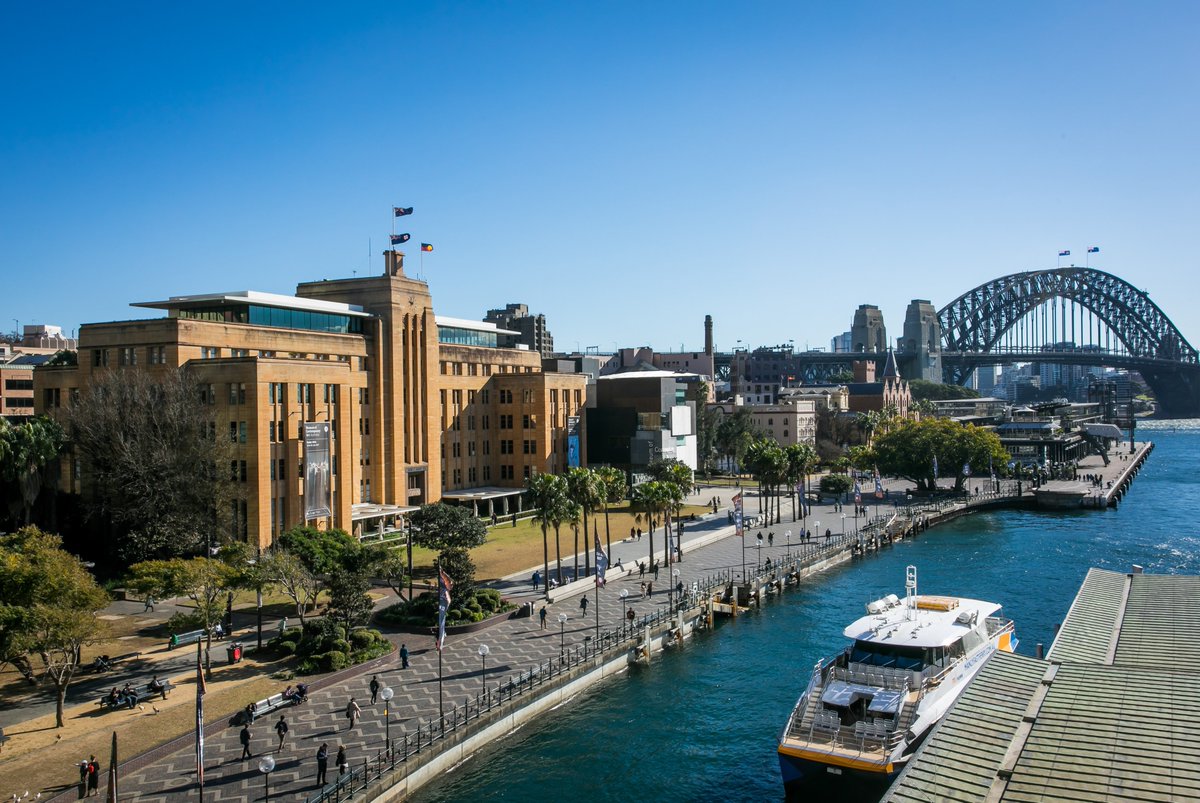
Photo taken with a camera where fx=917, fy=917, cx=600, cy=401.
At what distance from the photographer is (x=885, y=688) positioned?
4156 centimetres

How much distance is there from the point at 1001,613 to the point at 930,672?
25359mm

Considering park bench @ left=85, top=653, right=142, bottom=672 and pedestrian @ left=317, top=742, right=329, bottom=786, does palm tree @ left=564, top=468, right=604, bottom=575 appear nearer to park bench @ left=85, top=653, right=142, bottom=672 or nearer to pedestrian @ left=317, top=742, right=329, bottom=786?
park bench @ left=85, top=653, right=142, bottom=672

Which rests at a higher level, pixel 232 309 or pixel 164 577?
pixel 232 309

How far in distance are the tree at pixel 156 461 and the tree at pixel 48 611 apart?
22.1 m

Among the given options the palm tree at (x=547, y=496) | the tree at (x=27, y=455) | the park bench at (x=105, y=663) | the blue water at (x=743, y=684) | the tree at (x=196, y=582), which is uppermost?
the tree at (x=27, y=455)

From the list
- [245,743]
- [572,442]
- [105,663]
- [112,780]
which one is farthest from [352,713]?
[572,442]

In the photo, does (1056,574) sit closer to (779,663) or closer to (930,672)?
(779,663)

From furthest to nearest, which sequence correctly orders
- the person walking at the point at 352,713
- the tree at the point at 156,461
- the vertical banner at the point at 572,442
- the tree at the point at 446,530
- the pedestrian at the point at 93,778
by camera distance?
the vertical banner at the point at 572,442
the tree at the point at 156,461
the tree at the point at 446,530
the person walking at the point at 352,713
the pedestrian at the point at 93,778

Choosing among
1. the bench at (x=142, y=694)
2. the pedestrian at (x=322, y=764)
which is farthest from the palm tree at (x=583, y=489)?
the pedestrian at (x=322, y=764)

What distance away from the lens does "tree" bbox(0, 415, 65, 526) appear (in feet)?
227

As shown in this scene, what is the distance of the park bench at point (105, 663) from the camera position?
48844 millimetres

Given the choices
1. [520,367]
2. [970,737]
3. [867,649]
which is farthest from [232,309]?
[970,737]

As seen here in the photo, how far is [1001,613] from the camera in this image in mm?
64625

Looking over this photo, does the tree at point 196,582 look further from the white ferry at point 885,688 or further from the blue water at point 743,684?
the white ferry at point 885,688
